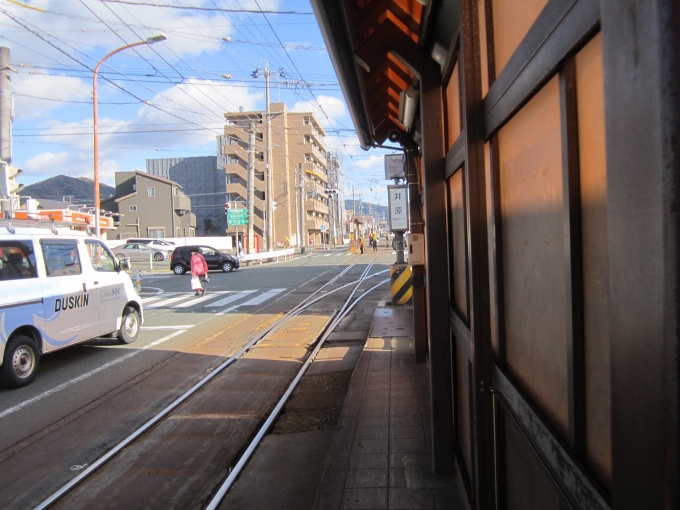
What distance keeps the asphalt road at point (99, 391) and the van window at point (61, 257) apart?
62.4 inches

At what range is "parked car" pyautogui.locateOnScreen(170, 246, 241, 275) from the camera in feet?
97.8

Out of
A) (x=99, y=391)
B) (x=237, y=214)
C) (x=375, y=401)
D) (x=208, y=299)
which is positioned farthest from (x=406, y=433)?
(x=237, y=214)

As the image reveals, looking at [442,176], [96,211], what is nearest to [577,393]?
[442,176]

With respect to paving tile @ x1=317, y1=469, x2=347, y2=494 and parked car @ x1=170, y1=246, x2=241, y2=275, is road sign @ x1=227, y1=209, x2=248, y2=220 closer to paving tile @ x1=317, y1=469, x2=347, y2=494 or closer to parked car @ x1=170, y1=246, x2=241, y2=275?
parked car @ x1=170, y1=246, x2=241, y2=275

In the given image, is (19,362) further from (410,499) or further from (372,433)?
(410,499)

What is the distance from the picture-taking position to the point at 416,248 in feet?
20.1

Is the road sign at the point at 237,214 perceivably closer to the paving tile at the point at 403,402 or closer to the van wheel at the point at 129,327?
the van wheel at the point at 129,327

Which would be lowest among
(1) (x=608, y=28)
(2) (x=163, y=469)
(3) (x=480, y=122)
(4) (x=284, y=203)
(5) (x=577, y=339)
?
(2) (x=163, y=469)

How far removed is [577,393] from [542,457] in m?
0.38

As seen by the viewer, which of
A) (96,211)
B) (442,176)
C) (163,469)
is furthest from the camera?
(96,211)

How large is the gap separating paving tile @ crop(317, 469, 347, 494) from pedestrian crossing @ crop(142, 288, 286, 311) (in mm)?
11890

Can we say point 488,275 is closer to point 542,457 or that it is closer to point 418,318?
point 542,457

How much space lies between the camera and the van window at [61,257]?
312 inches

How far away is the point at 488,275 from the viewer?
2439 mm
